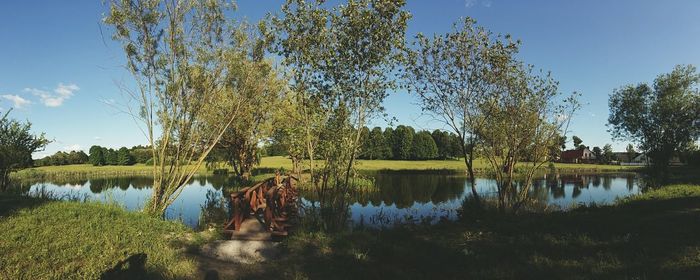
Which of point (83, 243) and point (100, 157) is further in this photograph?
point (100, 157)

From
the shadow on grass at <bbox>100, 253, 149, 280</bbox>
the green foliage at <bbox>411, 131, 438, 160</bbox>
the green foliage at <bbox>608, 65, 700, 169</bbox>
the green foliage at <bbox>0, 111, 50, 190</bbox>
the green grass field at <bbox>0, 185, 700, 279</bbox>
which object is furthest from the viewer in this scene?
the green foliage at <bbox>411, 131, 438, 160</bbox>

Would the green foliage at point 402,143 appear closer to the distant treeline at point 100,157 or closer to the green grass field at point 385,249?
the distant treeline at point 100,157

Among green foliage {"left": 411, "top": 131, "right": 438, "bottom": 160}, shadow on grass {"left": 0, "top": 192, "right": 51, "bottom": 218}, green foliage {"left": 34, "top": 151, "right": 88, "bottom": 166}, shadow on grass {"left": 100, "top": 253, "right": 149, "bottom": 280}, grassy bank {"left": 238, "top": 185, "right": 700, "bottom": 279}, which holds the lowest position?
shadow on grass {"left": 100, "top": 253, "right": 149, "bottom": 280}

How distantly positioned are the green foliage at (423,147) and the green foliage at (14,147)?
90.3m

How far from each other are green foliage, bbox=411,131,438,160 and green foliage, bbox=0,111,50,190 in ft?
Answer: 296

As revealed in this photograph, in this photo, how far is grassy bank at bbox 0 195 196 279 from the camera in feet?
27.5

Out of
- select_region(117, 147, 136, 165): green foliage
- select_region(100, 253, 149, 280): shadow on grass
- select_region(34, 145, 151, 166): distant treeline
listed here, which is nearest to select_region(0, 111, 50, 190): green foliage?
select_region(100, 253, 149, 280): shadow on grass

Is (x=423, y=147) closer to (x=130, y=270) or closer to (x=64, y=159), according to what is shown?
(x=64, y=159)

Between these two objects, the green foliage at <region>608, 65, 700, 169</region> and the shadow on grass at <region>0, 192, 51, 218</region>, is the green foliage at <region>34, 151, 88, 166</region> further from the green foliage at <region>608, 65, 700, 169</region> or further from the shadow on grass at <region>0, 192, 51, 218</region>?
the green foliage at <region>608, 65, 700, 169</region>

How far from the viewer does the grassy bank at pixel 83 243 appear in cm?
838

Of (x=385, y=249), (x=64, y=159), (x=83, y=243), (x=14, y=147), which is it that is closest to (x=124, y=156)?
(x=64, y=159)

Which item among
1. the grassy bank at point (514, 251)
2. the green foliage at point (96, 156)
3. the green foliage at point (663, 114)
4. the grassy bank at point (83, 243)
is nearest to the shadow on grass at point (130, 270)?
the grassy bank at point (83, 243)

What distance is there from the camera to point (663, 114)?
35.4 meters

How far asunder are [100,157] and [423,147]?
272 feet
